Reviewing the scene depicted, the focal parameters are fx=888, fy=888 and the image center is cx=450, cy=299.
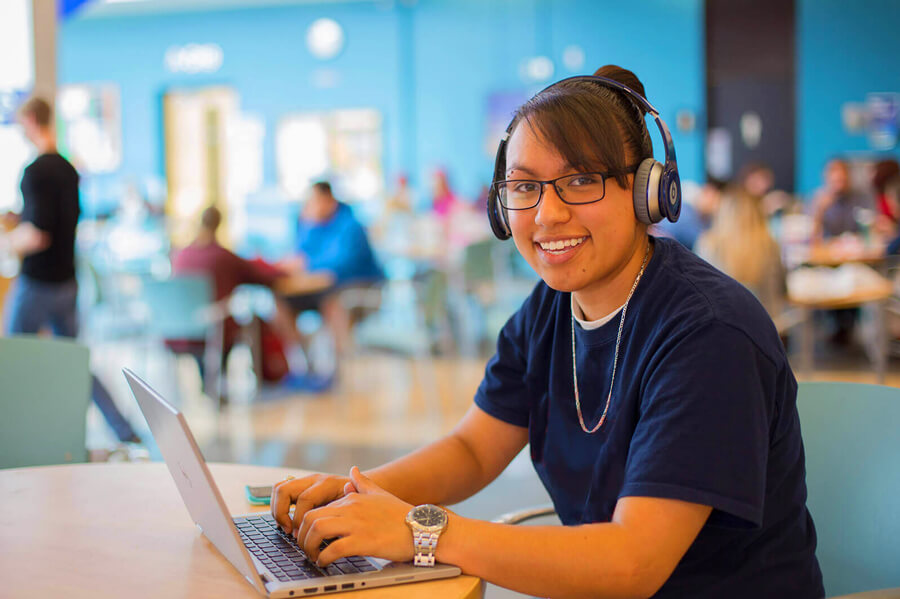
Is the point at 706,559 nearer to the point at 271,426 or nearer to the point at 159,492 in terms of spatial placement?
the point at 159,492

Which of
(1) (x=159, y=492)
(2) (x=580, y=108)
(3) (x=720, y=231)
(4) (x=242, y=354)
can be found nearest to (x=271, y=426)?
(4) (x=242, y=354)

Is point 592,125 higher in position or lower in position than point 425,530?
higher

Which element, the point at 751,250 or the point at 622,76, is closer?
the point at 622,76

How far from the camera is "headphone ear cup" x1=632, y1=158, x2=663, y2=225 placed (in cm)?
115

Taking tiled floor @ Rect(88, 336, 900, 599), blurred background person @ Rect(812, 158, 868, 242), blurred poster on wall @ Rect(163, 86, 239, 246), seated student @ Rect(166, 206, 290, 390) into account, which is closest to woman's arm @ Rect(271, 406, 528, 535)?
tiled floor @ Rect(88, 336, 900, 599)

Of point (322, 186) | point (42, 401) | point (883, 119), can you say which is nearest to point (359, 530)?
point (42, 401)

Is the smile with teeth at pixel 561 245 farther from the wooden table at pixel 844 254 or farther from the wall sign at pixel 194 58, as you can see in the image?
the wall sign at pixel 194 58

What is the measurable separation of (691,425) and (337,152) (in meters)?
9.75

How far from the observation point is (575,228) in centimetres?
115

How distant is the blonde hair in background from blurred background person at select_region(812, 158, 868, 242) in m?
2.34

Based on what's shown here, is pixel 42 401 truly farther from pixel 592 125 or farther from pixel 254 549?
pixel 592 125

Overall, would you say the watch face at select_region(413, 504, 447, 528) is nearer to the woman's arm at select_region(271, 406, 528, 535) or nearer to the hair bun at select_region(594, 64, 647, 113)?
the woman's arm at select_region(271, 406, 528, 535)

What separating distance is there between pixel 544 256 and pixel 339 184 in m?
9.45

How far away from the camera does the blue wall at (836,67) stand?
889 cm
